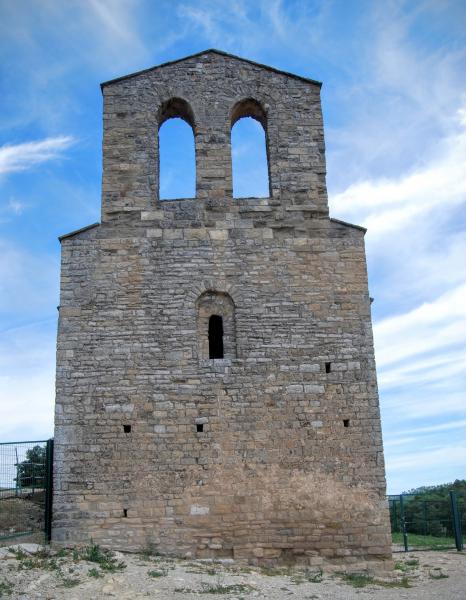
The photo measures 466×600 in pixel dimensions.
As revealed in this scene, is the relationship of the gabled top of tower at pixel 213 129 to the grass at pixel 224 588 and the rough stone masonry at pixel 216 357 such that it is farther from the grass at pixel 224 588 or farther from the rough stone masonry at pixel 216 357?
the grass at pixel 224 588

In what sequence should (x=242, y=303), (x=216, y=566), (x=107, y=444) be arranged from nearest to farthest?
(x=216, y=566)
(x=107, y=444)
(x=242, y=303)

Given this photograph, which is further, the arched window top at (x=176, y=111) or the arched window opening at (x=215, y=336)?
the arched window top at (x=176, y=111)

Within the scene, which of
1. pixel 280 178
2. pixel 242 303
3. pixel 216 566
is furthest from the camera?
pixel 280 178

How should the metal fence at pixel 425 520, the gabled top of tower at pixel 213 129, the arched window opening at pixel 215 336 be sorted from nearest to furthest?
the arched window opening at pixel 215 336
the gabled top of tower at pixel 213 129
the metal fence at pixel 425 520

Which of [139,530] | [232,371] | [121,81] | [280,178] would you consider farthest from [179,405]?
[121,81]

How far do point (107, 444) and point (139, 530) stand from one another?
140 cm

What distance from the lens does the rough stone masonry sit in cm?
943

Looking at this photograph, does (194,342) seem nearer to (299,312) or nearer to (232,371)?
(232,371)

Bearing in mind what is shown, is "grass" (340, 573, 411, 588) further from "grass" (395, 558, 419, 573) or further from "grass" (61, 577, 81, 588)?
"grass" (61, 577, 81, 588)

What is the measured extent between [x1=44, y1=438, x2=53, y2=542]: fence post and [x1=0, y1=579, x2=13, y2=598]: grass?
97.0 inches

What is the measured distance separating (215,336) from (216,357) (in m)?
0.39

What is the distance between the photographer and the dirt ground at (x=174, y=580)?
7297 mm

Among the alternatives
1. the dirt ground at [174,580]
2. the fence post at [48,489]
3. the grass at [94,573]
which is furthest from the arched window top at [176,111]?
the grass at [94,573]

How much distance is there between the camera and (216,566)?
8977 mm
